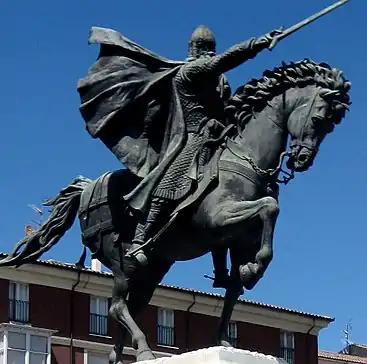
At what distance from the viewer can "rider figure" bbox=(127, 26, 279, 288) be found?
43.9ft

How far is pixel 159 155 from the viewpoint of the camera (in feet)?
45.6

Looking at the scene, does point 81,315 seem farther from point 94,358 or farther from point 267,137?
point 267,137

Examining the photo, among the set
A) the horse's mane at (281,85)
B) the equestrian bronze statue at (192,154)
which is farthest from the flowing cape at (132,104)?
the horse's mane at (281,85)

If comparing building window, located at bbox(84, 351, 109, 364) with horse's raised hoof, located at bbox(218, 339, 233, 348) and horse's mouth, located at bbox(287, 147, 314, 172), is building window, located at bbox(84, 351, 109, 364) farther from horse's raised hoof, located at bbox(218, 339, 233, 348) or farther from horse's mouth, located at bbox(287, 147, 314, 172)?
horse's mouth, located at bbox(287, 147, 314, 172)

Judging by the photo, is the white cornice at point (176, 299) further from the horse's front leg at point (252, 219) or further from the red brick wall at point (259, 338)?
the horse's front leg at point (252, 219)

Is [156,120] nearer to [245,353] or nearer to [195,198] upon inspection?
[195,198]

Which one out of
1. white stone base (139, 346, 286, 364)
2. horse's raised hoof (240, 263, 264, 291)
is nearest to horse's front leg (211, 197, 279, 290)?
horse's raised hoof (240, 263, 264, 291)

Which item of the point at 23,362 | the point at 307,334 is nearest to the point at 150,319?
the point at 23,362

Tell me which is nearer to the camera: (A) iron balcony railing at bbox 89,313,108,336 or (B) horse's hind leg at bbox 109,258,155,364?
(B) horse's hind leg at bbox 109,258,155,364

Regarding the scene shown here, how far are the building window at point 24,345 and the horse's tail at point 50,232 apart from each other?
140 feet

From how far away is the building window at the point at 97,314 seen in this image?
6041 cm

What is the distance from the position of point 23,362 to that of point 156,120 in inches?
1775

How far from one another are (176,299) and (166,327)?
131 cm

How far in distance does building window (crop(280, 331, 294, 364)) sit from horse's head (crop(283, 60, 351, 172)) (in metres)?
56.8
